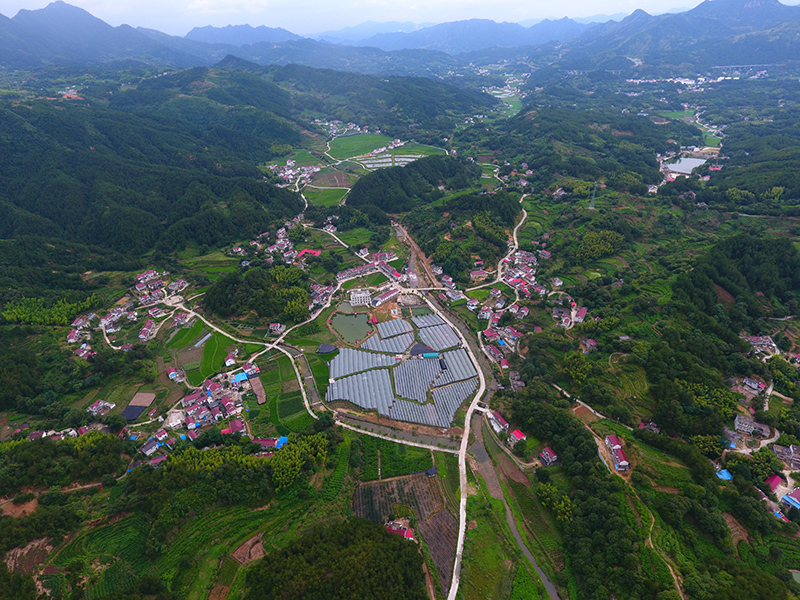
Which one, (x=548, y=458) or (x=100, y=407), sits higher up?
(x=100, y=407)

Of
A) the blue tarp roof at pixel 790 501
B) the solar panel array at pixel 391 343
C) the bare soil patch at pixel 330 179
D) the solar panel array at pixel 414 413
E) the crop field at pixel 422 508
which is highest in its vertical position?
the bare soil patch at pixel 330 179

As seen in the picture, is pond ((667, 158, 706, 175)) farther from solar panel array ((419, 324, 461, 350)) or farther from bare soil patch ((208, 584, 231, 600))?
bare soil patch ((208, 584, 231, 600))

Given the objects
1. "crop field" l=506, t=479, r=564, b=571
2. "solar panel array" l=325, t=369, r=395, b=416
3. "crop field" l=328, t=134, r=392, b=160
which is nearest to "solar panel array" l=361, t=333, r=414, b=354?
"solar panel array" l=325, t=369, r=395, b=416

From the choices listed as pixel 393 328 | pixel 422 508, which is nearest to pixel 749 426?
pixel 422 508

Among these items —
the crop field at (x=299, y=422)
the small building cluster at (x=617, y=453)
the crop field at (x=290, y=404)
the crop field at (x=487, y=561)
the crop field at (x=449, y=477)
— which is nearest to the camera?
the crop field at (x=487, y=561)

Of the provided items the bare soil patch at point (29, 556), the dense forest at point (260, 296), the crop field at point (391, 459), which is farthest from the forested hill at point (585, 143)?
the bare soil patch at point (29, 556)

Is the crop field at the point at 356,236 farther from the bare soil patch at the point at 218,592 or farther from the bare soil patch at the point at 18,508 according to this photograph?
the bare soil patch at the point at 218,592

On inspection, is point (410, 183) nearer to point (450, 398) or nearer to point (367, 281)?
point (367, 281)
